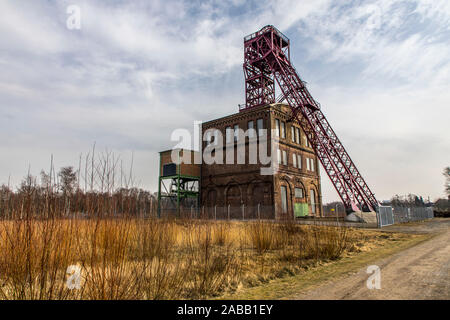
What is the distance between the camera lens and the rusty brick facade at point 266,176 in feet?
82.4

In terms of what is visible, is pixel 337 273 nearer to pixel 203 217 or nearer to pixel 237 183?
pixel 203 217

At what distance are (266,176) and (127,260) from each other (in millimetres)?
20713

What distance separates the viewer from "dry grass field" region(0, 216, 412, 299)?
322 centimetres

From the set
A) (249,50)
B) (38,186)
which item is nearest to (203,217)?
(38,186)

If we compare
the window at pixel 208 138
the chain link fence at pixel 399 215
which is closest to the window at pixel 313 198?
the chain link fence at pixel 399 215

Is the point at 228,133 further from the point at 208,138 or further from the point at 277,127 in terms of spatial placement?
the point at 277,127

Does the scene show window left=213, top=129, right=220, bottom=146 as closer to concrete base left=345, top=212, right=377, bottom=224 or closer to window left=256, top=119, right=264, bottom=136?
window left=256, top=119, right=264, bottom=136

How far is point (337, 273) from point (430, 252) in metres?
3.86

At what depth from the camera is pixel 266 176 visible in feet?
81.6

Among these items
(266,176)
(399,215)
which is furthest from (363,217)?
(266,176)

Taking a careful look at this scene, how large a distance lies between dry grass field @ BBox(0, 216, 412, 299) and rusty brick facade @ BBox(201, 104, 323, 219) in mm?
15743

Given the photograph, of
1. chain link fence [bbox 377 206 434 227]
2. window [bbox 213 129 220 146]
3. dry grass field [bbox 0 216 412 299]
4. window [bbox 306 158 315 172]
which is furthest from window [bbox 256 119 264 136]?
dry grass field [bbox 0 216 412 299]

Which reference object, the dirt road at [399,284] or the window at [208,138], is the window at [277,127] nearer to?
the window at [208,138]
